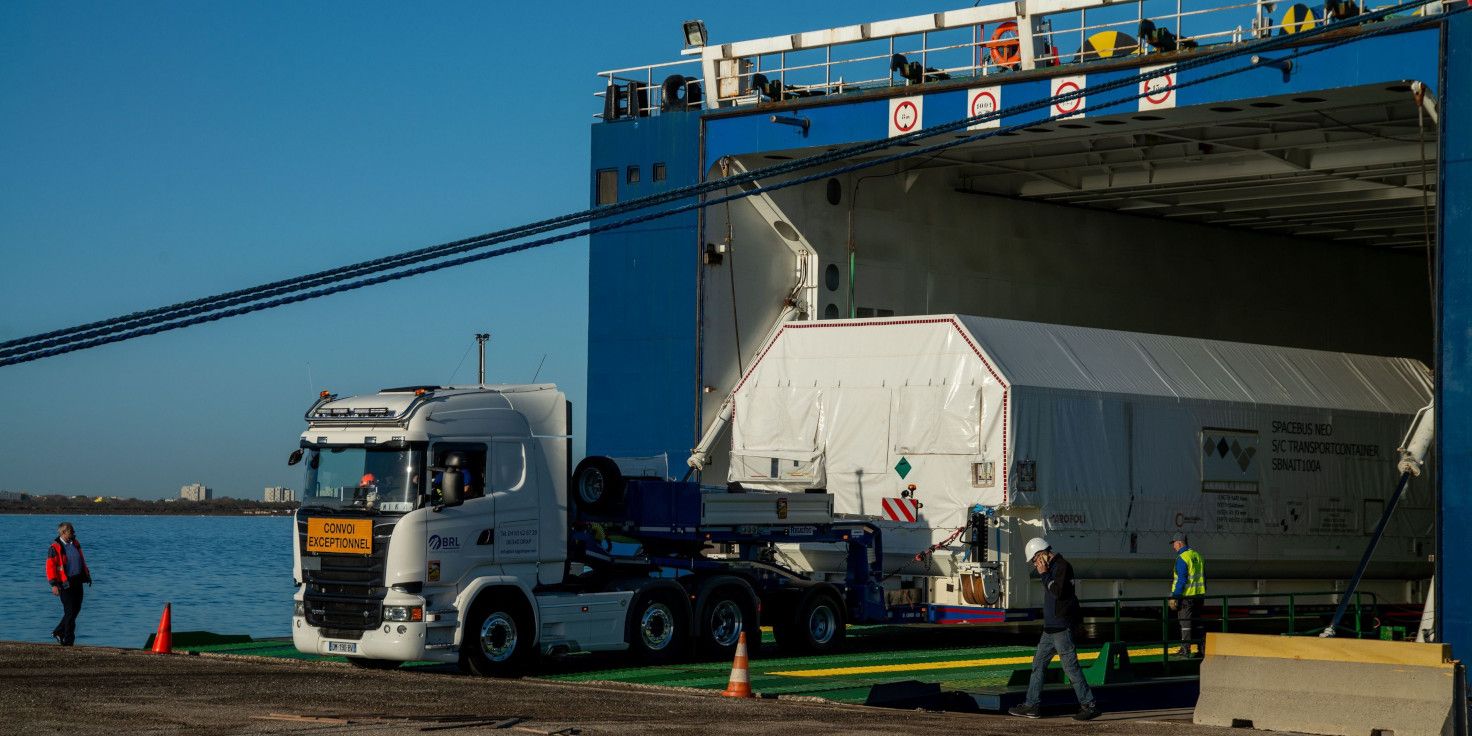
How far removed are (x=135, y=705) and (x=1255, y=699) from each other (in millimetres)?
8790

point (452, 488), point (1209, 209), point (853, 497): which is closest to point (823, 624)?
point (853, 497)

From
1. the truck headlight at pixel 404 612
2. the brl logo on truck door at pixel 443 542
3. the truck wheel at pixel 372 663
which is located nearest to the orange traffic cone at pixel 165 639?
the truck wheel at pixel 372 663

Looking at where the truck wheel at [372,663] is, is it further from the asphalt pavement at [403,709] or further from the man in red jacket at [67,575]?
the man in red jacket at [67,575]

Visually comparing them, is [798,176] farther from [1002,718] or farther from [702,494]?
[1002,718]

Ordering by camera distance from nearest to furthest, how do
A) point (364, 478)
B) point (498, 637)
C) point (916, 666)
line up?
point (364, 478) → point (498, 637) → point (916, 666)

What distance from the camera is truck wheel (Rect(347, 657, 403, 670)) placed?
18095 millimetres

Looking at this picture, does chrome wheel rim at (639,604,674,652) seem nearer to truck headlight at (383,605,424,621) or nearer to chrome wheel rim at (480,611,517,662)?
chrome wheel rim at (480,611,517,662)

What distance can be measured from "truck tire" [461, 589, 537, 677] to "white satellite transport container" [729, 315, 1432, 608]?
4.53m

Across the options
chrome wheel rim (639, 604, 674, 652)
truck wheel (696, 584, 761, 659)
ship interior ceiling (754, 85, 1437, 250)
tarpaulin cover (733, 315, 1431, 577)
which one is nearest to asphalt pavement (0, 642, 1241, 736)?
chrome wheel rim (639, 604, 674, 652)

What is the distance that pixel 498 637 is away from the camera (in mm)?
17375

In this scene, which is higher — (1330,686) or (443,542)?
(443,542)

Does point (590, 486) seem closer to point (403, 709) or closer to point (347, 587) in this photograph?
point (347, 587)

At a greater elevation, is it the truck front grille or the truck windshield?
the truck windshield

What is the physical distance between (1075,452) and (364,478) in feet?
29.0
